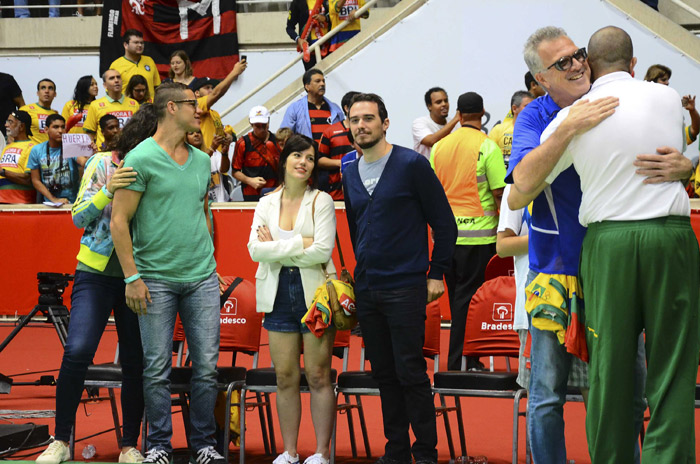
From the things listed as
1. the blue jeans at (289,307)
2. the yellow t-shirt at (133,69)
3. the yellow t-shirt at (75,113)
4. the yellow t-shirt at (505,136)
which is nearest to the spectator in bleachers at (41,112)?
Result: the yellow t-shirt at (75,113)

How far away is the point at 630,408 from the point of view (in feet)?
11.2

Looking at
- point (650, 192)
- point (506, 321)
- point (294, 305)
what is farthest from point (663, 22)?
point (650, 192)

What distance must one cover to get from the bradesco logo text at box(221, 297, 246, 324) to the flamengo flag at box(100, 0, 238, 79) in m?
8.81

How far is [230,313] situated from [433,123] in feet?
12.9

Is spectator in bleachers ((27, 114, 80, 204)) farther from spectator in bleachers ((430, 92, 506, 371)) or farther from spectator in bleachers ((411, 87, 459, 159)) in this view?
spectator in bleachers ((430, 92, 506, 371))

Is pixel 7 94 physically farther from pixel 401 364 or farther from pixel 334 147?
pixel 401 364

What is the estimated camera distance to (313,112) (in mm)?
9805

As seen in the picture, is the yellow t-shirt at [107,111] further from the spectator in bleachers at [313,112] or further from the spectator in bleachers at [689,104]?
the spectator in bleachers at [689,104]

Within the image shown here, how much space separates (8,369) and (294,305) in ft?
13.0

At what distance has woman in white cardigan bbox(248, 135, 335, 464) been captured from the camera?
500 cm

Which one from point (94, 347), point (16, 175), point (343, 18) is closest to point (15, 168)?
point (16, 175)

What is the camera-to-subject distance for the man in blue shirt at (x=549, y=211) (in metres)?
3.60

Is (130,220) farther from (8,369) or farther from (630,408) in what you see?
(8,369)

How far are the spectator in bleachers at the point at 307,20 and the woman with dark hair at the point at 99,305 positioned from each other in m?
6.89
